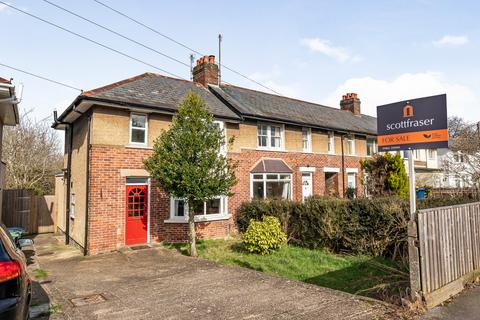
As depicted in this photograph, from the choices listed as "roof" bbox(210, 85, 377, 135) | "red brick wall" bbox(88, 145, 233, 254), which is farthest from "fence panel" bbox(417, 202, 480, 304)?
"roof" bbox(210, 85, 377, 135)

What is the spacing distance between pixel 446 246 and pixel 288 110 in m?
14.4

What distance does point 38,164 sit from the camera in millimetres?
23312

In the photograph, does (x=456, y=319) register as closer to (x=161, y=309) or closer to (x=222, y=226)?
(x=161, y=309)

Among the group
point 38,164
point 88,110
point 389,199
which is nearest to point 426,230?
point 389,199

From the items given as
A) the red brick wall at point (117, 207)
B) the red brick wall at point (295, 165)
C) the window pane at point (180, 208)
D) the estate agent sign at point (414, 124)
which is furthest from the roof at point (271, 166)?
the estate agent sign at point (414, 124)

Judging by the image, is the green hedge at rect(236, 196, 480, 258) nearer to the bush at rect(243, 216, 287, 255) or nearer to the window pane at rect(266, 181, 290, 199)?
the bush at rect(243, 216, 287, 255)

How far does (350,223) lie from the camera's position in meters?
10.3

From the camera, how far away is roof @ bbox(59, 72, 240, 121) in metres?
11.6

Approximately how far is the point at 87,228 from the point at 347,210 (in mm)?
8802

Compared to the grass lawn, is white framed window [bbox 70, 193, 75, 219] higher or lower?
higher

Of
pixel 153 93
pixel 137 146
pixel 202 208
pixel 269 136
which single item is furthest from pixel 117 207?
pixel 269 136

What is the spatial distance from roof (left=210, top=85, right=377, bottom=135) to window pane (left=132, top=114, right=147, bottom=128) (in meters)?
4.61

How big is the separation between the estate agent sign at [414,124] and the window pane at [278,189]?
9.78 m

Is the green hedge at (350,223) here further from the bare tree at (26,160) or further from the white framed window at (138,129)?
the bare tree at (26,160)
